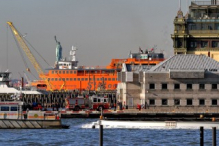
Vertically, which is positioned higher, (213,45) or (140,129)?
(213,45)

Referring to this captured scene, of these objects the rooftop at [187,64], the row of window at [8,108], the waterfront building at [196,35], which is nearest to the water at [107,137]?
the row of window at [8,108]

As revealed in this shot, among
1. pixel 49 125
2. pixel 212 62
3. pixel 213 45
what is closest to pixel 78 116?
pixel 212 62

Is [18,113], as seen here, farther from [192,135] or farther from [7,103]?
[192,135]

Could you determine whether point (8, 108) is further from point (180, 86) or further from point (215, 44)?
point (215, 44)

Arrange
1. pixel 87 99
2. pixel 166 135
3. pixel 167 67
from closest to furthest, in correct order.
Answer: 1. pixel 166 135
2. pixel 167 67
3. pixel 87 99

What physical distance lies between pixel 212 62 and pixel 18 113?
4581 cm

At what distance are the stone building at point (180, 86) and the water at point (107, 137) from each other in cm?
3023

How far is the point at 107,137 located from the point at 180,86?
44.6 meters

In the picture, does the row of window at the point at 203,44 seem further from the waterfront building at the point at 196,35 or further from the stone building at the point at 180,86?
the stone building at the point at 180,86

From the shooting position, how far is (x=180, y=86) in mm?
134625

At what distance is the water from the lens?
85.9 metres

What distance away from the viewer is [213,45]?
189500mm

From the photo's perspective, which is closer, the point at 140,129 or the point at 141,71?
the point at 140,129

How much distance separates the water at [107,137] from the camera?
8594 centimetres
